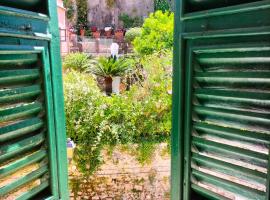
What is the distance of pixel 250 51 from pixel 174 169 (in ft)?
2.26

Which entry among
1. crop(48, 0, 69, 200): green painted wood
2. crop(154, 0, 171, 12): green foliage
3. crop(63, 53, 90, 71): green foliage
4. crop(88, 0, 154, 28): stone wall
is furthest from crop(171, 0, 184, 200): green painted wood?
crop(88, 0, 154, 28): stone wall

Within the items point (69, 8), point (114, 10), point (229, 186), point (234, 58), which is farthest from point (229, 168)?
point (114, 10)

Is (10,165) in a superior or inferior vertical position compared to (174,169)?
superior

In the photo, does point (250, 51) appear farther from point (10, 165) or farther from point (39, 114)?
point (10, 165)

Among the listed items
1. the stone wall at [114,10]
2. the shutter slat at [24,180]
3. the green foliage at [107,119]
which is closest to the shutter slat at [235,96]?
the shutter slat at [24,180]

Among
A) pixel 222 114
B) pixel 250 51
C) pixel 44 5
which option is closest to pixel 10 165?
pixel 44 5

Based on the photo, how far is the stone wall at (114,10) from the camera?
2252 centimetres

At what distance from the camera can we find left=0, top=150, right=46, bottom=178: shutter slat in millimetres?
1154

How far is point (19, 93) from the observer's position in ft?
3.99

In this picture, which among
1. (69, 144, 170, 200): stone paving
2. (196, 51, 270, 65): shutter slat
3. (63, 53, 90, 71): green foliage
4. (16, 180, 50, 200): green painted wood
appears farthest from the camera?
(63, 53, 90, 71): green foliage

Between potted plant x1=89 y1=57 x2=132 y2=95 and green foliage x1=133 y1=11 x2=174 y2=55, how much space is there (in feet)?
4.90

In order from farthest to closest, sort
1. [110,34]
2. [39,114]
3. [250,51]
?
[110,34] < [39,114] < [250,51]

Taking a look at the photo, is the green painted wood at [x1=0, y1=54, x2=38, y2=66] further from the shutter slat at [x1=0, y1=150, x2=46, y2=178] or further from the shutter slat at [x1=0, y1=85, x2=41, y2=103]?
the shutter slat at [x1=0, y1=150, x2=46, y2=178]

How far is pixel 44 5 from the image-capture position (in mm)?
1313
